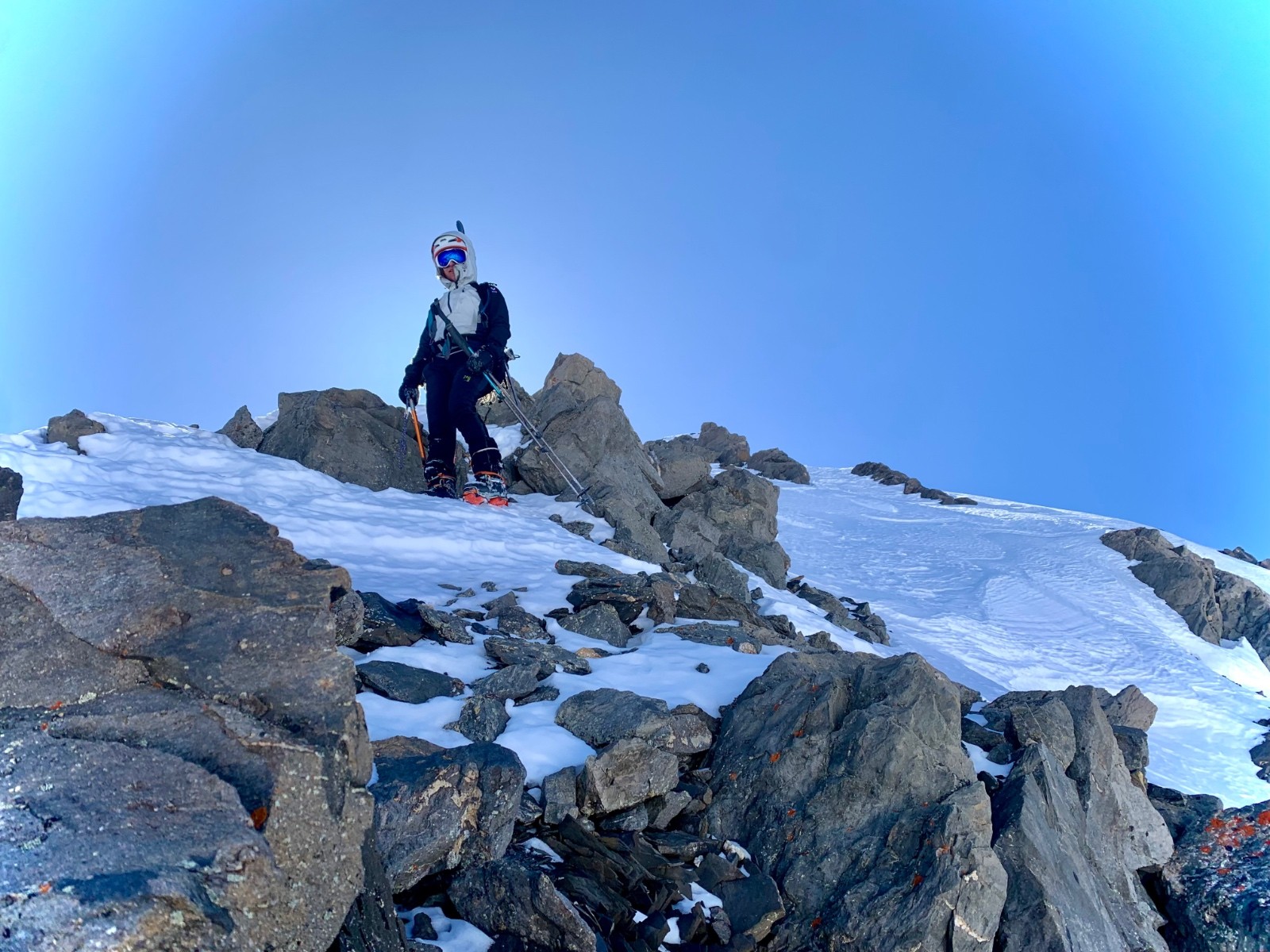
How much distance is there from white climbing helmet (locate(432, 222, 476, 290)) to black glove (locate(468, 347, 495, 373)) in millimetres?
1408

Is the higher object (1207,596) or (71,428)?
(1207,596)

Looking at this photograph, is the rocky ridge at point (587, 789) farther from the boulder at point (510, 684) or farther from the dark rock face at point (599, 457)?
the dark rock face at point (599, 457)

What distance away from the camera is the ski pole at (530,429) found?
49.0 feet

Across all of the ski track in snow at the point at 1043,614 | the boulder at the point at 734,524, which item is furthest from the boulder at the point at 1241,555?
the boulder at the point at 734,524

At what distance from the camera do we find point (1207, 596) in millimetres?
23281

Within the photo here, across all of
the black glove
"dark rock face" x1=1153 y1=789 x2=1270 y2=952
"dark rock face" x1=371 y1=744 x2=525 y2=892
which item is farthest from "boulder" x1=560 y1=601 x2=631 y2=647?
the black glove

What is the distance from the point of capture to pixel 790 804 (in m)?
6.49

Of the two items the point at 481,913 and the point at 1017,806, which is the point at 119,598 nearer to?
the point at 481,913

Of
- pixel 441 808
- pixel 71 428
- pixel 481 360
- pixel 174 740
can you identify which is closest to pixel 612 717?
pixel 441 808

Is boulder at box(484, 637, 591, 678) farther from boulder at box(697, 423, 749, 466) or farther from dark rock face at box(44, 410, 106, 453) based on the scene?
boulder at box(697, 423, 749, 466)

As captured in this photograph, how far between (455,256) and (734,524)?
8.51 meters

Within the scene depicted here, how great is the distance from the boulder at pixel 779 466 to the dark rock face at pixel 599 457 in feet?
66.1

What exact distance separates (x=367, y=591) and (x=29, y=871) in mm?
5664

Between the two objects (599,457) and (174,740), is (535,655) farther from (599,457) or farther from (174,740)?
(599,457)
